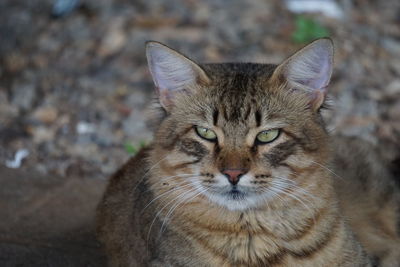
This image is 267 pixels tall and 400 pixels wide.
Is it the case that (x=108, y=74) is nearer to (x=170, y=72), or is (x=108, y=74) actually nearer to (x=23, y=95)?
(x=23, y=95)

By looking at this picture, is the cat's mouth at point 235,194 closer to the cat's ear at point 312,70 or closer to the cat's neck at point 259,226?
the cat's neck at point 259,226

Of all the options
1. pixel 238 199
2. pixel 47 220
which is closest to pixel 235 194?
pixel 238 199

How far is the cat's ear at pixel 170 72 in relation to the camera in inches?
148

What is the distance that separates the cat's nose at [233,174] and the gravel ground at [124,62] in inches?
96.6

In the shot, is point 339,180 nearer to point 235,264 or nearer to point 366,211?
point 366,211

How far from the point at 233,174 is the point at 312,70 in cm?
73

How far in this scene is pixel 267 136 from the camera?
3598 millimetres

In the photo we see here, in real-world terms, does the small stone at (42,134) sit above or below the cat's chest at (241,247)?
below

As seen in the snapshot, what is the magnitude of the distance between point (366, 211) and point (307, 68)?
1.29 meters

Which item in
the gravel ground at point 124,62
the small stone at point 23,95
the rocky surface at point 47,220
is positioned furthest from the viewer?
the small stone at point 23,95

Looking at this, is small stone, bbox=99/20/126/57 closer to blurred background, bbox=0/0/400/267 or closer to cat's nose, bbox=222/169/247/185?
blurred background, bbox=0/0/400/267

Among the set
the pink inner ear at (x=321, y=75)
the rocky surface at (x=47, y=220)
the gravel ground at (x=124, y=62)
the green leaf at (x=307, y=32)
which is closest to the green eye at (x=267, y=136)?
the pink inner ear at (x=321, y=75)

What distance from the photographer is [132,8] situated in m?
7.83

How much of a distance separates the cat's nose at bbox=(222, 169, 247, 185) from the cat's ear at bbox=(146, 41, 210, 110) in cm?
59
